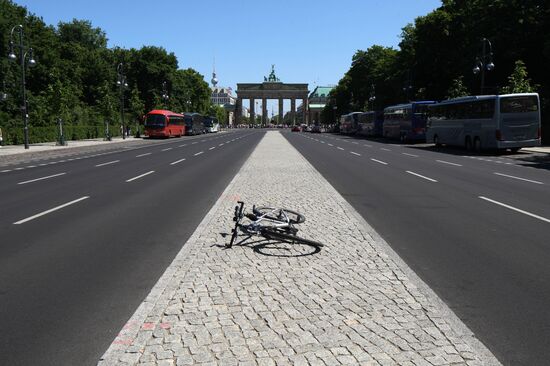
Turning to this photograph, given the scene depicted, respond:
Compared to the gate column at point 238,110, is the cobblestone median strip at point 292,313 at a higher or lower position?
lower

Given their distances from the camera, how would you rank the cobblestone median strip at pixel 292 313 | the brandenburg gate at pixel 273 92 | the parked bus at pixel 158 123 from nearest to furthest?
the cobblestone median strip at pixel 292 313 < the parked bus at pixel 158 123 < the brandenburg gate at pixel 273 92

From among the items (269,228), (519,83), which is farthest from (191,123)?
(269,228)

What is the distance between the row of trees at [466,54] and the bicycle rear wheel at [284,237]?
3181 centimetres

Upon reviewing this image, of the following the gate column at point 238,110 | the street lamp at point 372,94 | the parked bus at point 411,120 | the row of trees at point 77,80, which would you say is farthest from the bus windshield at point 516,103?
the gate column at point 238,110

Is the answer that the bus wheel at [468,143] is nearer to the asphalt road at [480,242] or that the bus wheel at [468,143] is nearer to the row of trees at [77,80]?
the asphalt road at [480,242]

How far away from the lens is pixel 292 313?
425 centimetres

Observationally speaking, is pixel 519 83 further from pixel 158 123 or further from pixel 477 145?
pixel 158 123

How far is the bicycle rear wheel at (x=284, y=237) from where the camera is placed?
6.50 meters

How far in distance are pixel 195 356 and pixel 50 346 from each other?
3.85ft

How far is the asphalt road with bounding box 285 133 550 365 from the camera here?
13.7 ft

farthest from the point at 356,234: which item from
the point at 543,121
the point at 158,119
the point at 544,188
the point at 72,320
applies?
the point at 158,119

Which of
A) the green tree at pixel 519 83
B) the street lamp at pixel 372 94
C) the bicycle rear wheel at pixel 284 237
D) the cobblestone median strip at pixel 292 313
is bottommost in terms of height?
the cobblestone median strip at pixel 292 313

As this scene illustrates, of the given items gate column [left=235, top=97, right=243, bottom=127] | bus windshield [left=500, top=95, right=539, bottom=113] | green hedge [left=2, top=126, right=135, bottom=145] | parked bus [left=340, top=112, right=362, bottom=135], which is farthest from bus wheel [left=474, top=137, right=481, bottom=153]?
gate column [left=235, top=97, right=243, bottom=127]

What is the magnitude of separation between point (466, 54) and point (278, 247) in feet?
156
